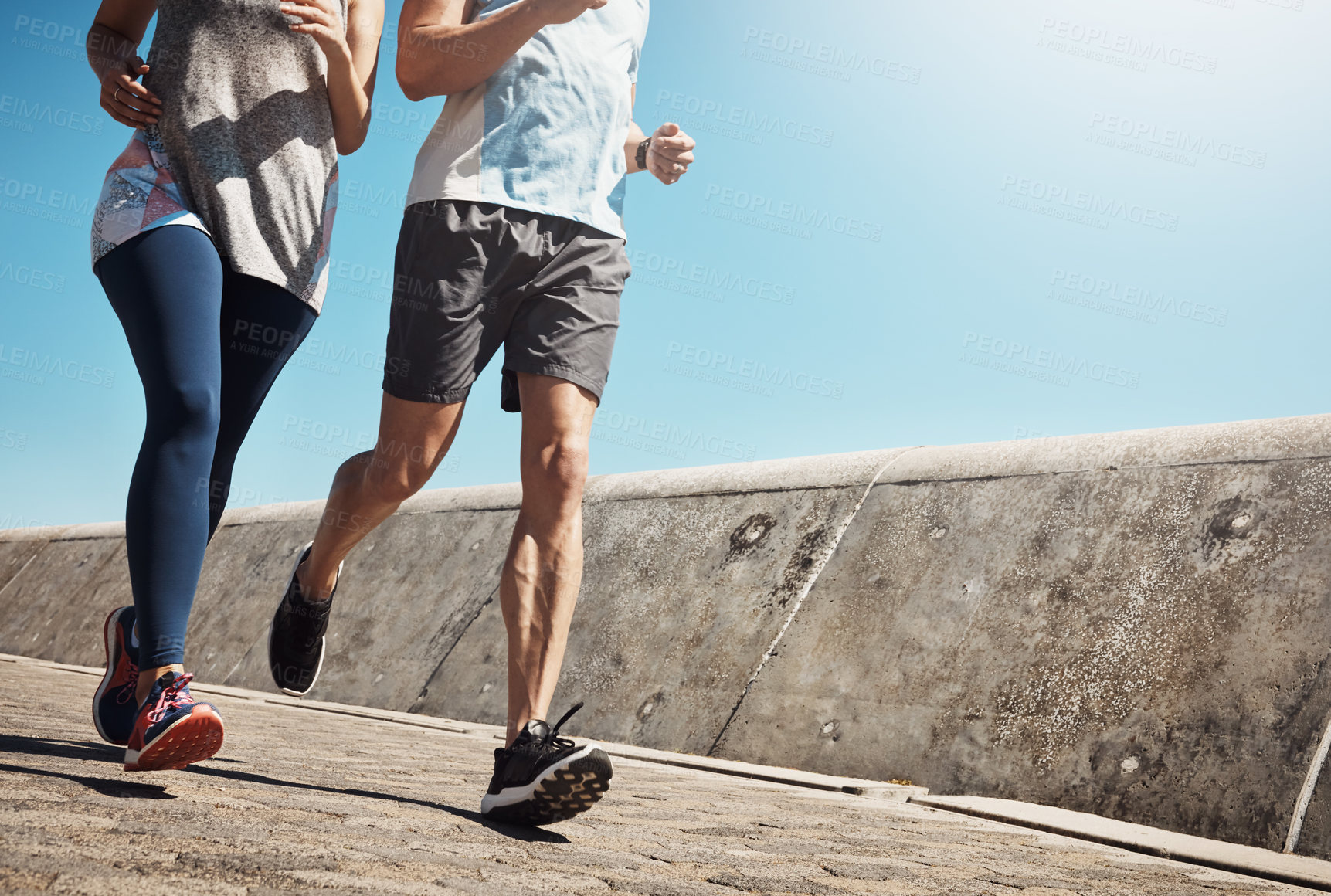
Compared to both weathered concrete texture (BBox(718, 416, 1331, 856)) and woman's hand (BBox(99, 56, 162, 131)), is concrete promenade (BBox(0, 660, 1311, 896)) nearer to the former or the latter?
weathered concrete texture (BBox(718, 416, 1331, 856))

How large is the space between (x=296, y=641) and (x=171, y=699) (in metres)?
0.87

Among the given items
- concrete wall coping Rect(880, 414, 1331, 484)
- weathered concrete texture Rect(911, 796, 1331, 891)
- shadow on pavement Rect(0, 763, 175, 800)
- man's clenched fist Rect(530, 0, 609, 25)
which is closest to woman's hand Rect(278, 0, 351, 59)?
man's clenched fist Rect(530, 0, 609, 25)

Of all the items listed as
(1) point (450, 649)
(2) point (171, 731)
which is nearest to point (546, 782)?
(2) point (171, 731)

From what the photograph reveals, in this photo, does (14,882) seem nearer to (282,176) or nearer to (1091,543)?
(282,176)

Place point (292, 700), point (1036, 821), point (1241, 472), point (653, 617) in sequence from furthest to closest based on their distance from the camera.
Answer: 1. point (292, 700)
2. point (653, 617)
3. point (1241, 472)
4. point (1036, 821)

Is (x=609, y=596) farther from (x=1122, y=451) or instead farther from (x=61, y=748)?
(x=61, y=748)

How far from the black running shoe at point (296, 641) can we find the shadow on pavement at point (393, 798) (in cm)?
50

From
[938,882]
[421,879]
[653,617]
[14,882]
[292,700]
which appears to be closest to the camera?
[14,882]

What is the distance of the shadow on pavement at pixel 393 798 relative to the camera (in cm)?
176

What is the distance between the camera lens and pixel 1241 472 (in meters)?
3.31

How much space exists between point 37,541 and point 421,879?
10.4 meters

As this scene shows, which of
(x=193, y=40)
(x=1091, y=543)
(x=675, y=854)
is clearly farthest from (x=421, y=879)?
(x=1091, y=543)

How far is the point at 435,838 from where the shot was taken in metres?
1.59

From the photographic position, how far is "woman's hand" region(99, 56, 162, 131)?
200 cm
